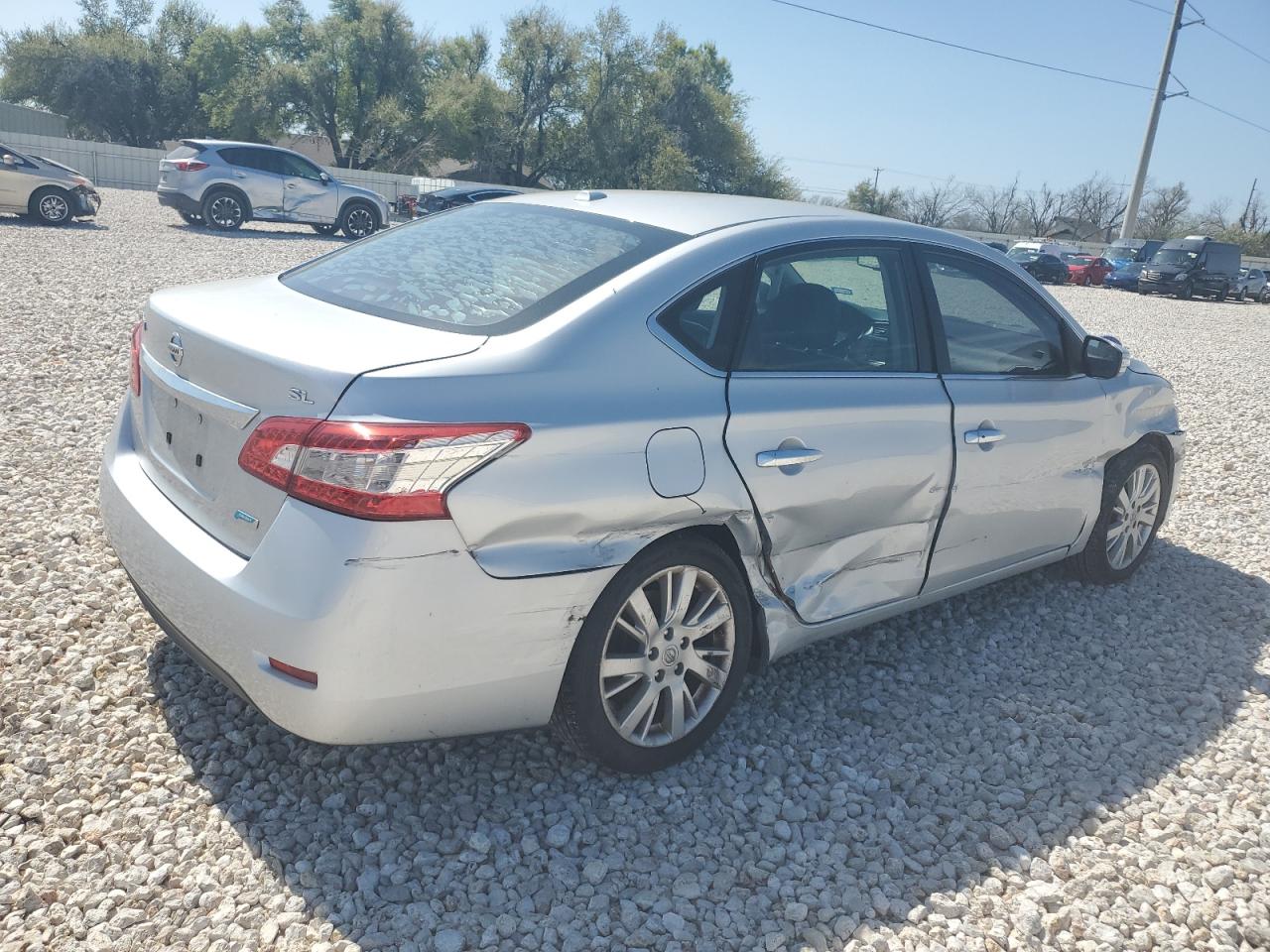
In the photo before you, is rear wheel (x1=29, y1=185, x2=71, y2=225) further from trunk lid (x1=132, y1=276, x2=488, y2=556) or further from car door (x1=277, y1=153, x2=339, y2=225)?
trunk lid (x1=132, y1=276, x2=488, y2=556)

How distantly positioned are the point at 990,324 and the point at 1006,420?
16.2 inches

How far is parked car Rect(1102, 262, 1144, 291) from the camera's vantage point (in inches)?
1351

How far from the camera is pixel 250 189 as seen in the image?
1953cm

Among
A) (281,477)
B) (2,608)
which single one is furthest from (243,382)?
(2,608)

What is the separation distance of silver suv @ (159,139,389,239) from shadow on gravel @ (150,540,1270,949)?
58.4 ft

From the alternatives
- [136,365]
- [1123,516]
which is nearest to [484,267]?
[136,365]

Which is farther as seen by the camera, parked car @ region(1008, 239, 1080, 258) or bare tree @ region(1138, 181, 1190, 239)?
bare tree @ region(1138, 181, 1190, 239)

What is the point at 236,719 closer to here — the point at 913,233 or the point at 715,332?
the point at 715,332

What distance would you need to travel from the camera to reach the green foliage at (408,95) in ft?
152

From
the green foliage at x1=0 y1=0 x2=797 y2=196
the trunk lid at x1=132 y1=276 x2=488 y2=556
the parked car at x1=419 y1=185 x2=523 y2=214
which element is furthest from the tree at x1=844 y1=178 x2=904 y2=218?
the trunk lid at x1=132 y1=276 x2=488 y2=556

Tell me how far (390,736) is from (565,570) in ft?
1.92

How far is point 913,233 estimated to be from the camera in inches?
146

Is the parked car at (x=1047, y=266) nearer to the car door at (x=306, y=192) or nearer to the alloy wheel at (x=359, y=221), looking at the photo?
the alloy wheel at (x=359, y=221)

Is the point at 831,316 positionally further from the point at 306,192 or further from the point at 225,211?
the point at 306,192
